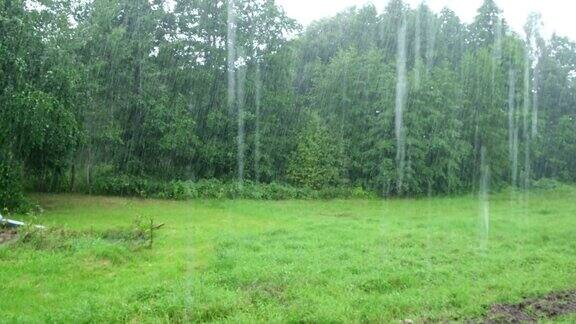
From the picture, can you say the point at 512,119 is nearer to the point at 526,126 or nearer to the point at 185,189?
the point at 526,126

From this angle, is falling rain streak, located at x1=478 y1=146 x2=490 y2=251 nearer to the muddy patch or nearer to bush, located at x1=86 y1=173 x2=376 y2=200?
the muddy patch

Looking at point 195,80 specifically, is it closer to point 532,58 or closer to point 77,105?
point 77,105

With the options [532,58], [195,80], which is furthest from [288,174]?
[532,58]

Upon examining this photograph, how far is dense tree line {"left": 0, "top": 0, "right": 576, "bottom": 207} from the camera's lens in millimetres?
23219

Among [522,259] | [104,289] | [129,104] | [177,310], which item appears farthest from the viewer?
[129,104]

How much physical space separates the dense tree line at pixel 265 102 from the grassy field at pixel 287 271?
8346 mm

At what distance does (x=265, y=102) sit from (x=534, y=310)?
20560 millimetres

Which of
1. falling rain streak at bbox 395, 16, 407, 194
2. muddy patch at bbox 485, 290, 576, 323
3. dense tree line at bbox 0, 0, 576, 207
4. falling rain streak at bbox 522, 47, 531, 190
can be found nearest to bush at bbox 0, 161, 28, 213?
dense tree line at bbox 0, 0, 576, 207

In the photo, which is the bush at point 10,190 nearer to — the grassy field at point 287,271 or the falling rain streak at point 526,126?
the grassy field at point 287,271

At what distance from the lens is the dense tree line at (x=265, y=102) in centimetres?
2322

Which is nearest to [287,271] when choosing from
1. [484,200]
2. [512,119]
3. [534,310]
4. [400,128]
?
[534,310]

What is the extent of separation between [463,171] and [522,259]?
2039 cm

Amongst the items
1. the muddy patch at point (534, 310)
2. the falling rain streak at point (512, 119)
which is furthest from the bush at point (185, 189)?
the muddy patch at point (534, 310)

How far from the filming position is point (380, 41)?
108ft
